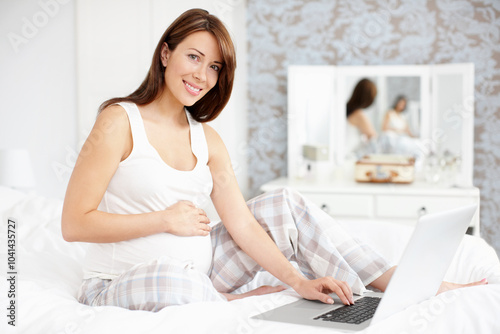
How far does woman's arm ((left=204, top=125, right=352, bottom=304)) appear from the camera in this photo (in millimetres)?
1271

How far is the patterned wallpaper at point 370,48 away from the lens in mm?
3203

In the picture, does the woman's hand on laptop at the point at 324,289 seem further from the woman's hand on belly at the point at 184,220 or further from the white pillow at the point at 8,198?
the white pillow at the point at 8,198

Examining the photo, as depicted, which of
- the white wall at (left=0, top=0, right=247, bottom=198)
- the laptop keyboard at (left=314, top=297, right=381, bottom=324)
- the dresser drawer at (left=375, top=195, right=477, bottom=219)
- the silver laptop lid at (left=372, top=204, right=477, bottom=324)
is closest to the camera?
the silver laptop lid at (left=372, top=204, right=477, bottom=324)

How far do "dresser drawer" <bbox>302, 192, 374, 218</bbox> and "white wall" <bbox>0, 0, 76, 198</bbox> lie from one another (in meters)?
1.32

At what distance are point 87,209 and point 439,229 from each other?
0.75 metres

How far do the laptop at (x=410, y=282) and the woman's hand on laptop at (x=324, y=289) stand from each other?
1 cm

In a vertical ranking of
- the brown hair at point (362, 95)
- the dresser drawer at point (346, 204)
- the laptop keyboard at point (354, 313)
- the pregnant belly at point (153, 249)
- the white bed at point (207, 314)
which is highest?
the brown hair at point (362, 95)

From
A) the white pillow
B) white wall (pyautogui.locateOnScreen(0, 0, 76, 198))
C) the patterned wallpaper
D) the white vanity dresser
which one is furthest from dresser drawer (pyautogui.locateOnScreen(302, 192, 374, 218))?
the white pillow

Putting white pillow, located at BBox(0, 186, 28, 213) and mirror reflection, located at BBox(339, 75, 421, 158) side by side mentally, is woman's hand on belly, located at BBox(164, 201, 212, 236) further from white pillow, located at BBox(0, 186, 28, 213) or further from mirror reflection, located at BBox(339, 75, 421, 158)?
mirror reflection, located at BBox(339, 75, 421, 158)

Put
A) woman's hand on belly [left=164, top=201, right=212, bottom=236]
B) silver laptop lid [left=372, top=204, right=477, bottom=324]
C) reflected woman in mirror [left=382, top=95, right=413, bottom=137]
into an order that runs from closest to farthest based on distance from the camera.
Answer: silver laptop lid [left=372, top=204, right=477, bottom=324] < woman's hand on belly [left=164, top=201, right=212, bottom=236] < reflected woman in mirror [left=382, top=95, right=413, bottom=137]

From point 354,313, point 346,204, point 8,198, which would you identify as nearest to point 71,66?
point 8,198

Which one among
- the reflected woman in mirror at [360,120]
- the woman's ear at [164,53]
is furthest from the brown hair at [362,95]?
the woman's ear at [164,53]

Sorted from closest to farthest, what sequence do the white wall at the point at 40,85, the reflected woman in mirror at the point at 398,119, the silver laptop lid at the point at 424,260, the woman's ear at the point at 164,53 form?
the silver laptop lid at the point at 424,260 → the woman's ear at the point at 164,53 → the white wall at the point at 40,85 → the reflected woman in mirror at the point at 398,119

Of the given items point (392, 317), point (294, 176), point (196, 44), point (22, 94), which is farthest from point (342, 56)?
point (392, 317)
